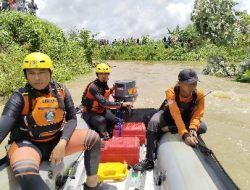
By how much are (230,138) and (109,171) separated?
177 inches

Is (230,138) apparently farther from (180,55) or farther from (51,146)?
(180,55)

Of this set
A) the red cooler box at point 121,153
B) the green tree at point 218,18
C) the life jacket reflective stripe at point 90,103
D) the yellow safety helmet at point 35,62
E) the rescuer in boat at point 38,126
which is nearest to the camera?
the rescuer in boat at point 38,126

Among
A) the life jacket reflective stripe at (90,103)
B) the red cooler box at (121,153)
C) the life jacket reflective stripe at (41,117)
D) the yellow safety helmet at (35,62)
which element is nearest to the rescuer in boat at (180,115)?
the red cooler box at (121,153)

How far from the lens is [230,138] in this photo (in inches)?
318

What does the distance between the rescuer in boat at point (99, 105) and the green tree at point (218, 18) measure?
636 inches

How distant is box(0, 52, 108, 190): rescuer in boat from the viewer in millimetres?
2977

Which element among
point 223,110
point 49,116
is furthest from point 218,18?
point 49,116

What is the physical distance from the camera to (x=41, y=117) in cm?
325

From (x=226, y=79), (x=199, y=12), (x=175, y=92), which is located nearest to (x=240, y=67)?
(x=226, y=79)

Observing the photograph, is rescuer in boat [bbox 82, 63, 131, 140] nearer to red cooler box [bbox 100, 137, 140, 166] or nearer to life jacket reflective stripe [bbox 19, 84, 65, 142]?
red cooler box [bbox 100, 137, 140, 166]

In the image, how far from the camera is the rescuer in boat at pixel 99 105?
5.66 metres

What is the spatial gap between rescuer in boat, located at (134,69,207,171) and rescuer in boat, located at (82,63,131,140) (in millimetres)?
1150

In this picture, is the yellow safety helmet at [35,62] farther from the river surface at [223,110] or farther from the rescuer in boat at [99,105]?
the river surface at [223,110]

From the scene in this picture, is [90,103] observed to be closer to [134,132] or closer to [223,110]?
[134,132]
